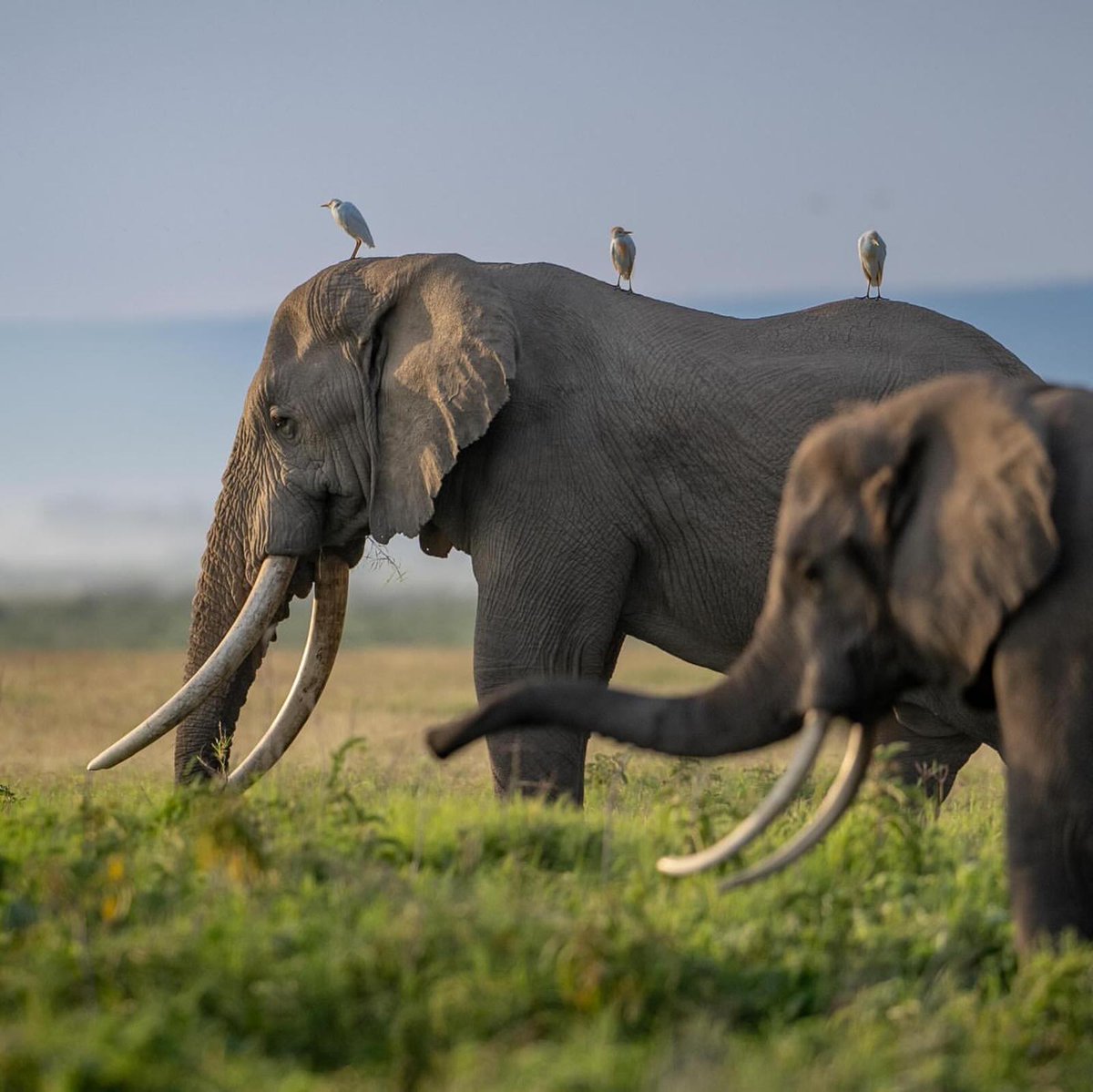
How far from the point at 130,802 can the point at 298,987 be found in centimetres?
356

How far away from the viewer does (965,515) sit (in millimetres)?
5164

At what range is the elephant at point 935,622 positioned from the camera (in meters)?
5.10

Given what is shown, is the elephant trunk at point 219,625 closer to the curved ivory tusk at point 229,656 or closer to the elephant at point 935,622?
the curved ivory tusk at point 229,656

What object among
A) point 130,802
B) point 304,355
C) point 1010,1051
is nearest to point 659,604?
point 304,355

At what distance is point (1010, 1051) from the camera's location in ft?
15.0

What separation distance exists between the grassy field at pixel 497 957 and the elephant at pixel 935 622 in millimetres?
353

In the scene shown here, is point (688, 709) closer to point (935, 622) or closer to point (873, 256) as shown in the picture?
point (935, 622)

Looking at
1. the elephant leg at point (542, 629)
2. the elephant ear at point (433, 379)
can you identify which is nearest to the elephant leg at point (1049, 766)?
the elephant leg at point (542, 629)

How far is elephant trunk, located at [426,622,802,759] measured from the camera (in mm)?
5473

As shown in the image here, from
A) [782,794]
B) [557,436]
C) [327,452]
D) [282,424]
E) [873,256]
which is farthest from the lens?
[873,256]

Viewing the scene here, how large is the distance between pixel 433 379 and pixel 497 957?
5230mm

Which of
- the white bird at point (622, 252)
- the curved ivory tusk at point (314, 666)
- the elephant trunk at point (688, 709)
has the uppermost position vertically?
the white bird at point (622, 252)

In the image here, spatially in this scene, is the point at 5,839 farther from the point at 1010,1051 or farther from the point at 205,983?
the point at 1010,1051

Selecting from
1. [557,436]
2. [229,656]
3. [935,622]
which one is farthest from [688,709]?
[229,656]
